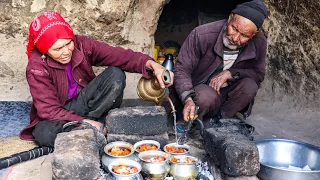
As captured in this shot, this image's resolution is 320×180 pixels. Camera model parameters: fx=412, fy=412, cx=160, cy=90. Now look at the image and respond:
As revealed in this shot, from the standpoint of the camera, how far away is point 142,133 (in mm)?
3094

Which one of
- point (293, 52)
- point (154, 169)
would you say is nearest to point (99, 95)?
point (154, 169)

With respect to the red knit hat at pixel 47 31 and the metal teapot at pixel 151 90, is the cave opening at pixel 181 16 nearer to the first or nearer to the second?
the metal teapot at pixel 151 90

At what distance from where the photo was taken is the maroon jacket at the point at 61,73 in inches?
119

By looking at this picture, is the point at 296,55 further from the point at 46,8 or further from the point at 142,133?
the point at 46,8

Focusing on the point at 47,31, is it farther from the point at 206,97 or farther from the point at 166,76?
the point at 206,97

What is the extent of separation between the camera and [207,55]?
11.9ft

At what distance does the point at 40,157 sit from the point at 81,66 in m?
0.77

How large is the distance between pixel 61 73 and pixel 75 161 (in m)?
0.95

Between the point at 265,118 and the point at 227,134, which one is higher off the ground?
the point at 227,134

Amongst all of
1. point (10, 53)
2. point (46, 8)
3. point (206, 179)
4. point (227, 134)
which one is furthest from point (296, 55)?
point (10, 53)

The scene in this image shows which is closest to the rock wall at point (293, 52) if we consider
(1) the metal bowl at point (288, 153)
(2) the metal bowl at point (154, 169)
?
(1) the metal bowl at point (288, 153)

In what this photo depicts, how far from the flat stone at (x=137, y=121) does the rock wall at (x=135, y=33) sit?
1.58 meters

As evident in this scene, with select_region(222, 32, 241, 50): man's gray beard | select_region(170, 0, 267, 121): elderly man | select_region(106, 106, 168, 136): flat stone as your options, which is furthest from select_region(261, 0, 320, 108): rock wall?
select_region(106, 106, 168, 136): flat stone

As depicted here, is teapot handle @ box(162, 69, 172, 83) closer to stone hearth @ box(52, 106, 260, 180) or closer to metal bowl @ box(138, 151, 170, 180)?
stone hearth @ box(52, 106, 260, 180)
